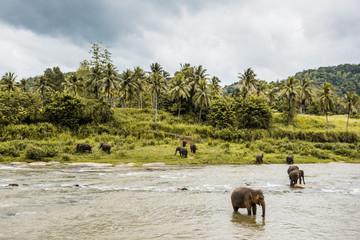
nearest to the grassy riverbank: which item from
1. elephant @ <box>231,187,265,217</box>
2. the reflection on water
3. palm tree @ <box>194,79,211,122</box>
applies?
palm tree @ <box>194,79,211,122</box>

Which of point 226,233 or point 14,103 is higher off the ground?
point 14,103

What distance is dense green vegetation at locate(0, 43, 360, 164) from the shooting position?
33906mm

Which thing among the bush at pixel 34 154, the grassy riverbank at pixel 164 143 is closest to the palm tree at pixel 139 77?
→ the grassy riverbank at pixel 164 143

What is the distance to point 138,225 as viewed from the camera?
8.52 meters

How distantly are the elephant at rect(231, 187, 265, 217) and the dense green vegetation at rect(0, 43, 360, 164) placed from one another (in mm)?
19864

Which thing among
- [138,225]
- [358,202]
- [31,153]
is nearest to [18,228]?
[138,225]

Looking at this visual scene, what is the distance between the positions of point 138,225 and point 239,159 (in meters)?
26.0

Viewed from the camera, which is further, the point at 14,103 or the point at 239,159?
the point at 14,103

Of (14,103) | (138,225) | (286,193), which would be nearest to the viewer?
(138,225)

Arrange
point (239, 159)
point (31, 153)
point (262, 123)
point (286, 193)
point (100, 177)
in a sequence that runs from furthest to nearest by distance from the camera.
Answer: point (262, 123) → point (239, 159) → point (31, 153) → point (100, 177) → point (286, 193)

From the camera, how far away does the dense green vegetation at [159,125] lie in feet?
111

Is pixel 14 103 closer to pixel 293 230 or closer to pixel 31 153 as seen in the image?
pixel 31 153

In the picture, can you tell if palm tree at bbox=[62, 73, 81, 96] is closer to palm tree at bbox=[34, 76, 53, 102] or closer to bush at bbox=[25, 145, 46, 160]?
palm tree at bbox=[34, 76, 53, 102]

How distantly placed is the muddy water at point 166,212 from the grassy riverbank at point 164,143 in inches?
558
